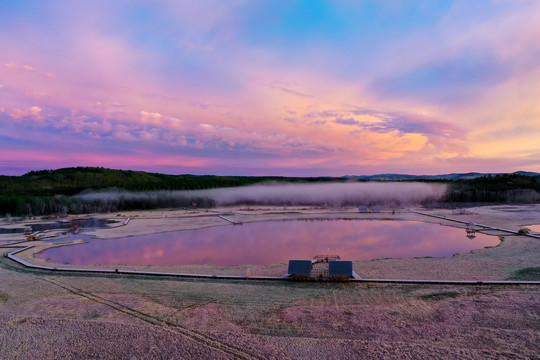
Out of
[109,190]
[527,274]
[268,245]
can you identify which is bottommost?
[268,245]

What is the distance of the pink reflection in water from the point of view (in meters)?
19.2

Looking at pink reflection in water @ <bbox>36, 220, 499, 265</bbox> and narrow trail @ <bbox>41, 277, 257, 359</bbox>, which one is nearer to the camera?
narrow trail @ <bbox>41, 277, 257, 359</bbox>

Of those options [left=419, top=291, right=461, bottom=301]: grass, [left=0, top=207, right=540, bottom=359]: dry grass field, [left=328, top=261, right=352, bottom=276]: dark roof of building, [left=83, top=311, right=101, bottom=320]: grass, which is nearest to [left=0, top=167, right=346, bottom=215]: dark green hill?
[left=0, top=207, right=540, bottom=359]: dry grass field

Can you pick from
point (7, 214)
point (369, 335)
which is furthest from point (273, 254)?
point (7, 214)

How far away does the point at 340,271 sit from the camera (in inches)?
535

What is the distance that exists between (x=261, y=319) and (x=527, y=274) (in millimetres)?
12209

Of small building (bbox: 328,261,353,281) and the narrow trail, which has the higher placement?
small building (bbox: 328,261,353,281)

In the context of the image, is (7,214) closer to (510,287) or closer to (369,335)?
(369,335)

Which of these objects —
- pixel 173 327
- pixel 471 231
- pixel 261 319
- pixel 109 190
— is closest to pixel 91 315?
pixel 173 327

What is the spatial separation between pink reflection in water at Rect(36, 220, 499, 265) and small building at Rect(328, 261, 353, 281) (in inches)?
200

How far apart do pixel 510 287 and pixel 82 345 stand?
14752 millimetres

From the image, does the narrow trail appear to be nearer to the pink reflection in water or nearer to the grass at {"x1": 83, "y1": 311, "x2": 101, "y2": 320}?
the grass at {"x1": 83, "y1": 311, "x2": 101, "y2": 320}

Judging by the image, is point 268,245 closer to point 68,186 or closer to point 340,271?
point 340,271

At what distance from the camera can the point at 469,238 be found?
23875mm
